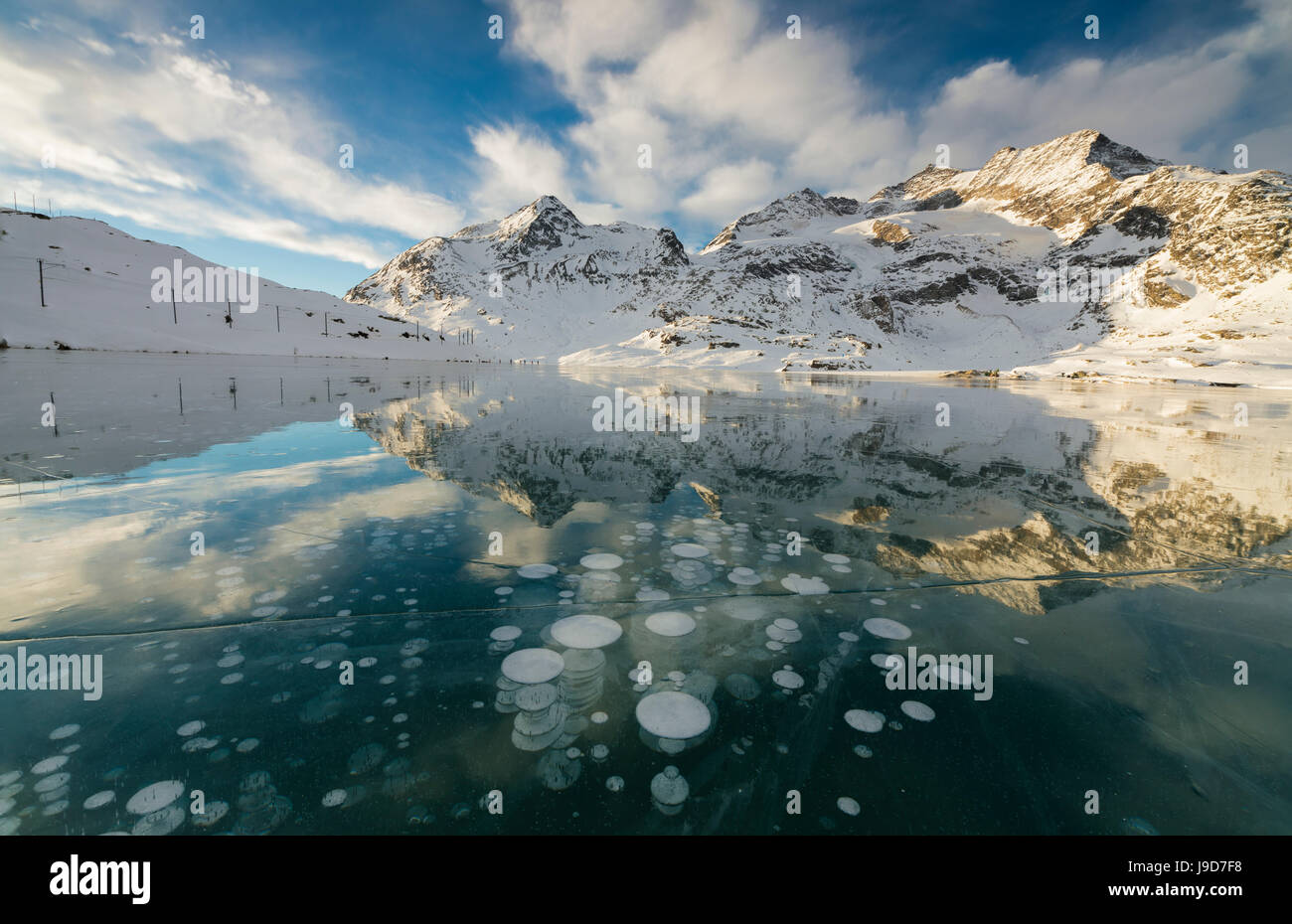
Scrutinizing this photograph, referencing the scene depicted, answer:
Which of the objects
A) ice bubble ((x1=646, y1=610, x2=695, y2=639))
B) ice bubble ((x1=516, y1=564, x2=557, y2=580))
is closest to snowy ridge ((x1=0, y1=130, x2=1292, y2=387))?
ice bubble ((x1=646, y1=610, x2=695, y2=639))

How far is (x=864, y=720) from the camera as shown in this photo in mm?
2465

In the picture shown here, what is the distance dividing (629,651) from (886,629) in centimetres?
172

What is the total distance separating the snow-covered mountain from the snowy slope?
33535 mm

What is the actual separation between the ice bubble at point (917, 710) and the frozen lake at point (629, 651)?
3 centimetres

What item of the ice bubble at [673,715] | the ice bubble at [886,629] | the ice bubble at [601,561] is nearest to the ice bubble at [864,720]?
the ice bubble at [673,715]

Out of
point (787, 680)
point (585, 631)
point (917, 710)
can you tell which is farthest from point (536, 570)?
point (917, 710)

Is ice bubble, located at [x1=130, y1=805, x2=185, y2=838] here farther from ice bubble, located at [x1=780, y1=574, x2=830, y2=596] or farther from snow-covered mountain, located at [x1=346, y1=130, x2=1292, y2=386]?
snow-covered mountain, located at [x1=346, y1=130, x2=1292, y2=386]

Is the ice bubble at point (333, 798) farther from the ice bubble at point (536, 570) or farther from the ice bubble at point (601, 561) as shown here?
the ice bubble at point (601, 561)

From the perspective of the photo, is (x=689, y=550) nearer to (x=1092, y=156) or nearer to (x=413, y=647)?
(x=413, y=647)

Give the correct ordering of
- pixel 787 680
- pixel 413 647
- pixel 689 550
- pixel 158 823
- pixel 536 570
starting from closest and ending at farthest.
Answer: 1. pixel 158 823
2. pixel 787 680
3. pixel 413 647
4. pixel 536 570
5. pixel 689 550

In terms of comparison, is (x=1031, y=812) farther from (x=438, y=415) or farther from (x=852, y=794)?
(x=438, y=415)

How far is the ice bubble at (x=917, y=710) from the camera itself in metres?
2.48

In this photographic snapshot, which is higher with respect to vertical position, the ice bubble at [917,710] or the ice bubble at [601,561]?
the ice bubble at [601,561]

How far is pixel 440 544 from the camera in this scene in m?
4.46
